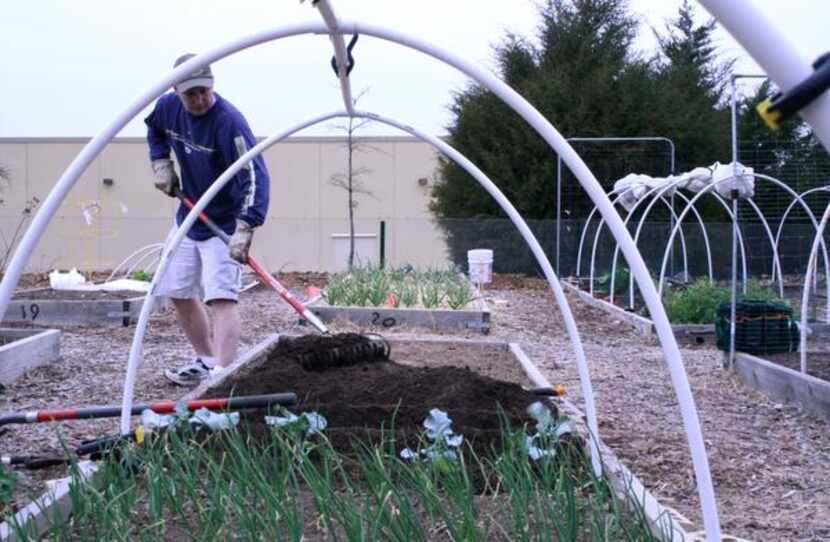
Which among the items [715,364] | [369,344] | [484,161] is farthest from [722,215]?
[369,344]

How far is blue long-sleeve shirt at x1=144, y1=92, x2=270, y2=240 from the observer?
16.7ft

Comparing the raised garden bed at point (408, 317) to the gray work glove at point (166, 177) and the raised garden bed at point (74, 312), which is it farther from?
the gray work glove at point (166, 177)

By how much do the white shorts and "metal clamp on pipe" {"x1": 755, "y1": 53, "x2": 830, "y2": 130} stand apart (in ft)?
14.5

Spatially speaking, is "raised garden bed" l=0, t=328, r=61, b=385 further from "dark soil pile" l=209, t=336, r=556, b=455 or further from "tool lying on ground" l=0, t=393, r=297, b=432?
"tool lying on ground" l=0, t=393, r=297, b=432

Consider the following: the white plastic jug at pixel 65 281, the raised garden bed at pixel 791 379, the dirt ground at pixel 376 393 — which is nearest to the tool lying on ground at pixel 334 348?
the dirt ground at pixel 376 393

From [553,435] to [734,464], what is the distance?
166 cm

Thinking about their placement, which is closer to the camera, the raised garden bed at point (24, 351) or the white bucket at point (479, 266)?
the raised garden bed at point (24, 351)

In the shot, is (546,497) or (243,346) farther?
(243,346)

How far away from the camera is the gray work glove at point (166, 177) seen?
5.42 meters

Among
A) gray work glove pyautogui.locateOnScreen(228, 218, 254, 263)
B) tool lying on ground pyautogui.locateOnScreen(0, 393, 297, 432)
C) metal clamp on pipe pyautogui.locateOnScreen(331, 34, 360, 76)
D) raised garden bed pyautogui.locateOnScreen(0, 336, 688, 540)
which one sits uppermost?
metal clamp on pipe pyautogui.locateOnScreen(331, 34, 360, 76)

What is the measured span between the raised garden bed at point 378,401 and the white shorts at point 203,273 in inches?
18.1

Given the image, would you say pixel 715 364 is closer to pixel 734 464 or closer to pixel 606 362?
pixel 606 362

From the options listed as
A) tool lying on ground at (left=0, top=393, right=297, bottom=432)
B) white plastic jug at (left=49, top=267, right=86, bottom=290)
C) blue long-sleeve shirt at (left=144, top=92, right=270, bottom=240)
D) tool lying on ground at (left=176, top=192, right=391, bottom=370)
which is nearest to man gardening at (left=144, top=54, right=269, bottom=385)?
blue long-sleeve shirt at (left=144, top=92, right=270, bottom=240)

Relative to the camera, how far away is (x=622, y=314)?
451 inches
